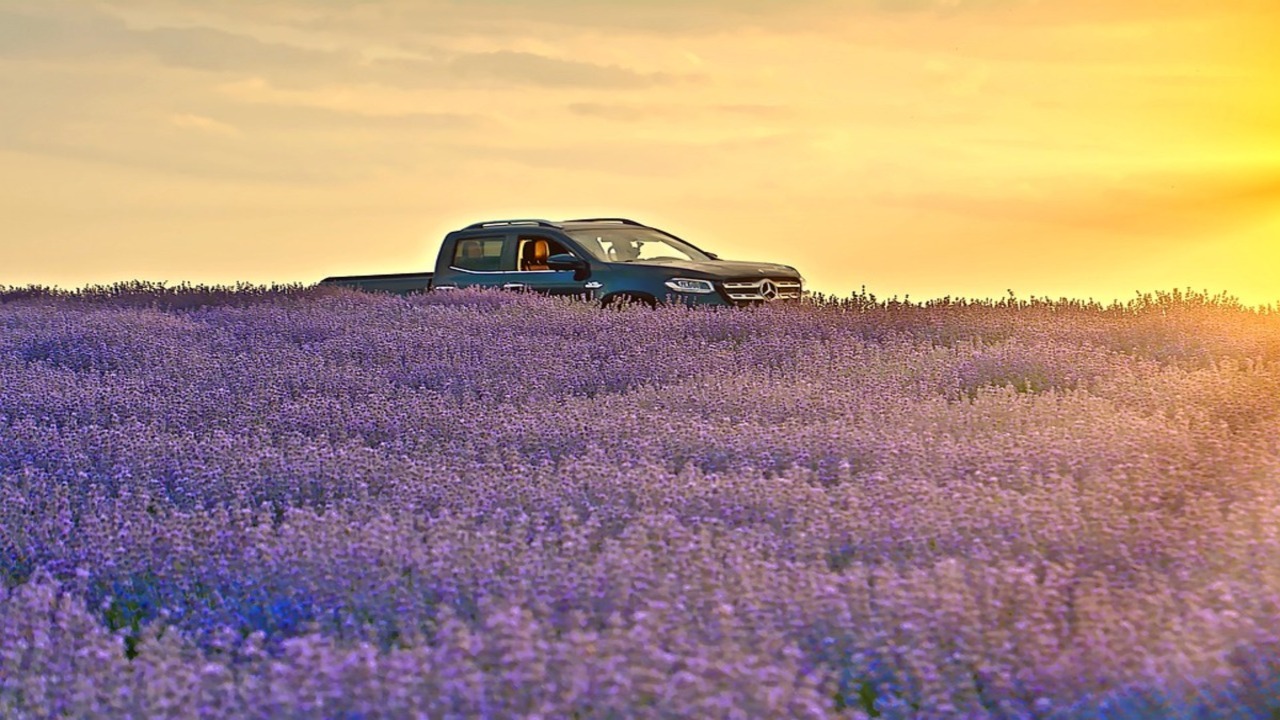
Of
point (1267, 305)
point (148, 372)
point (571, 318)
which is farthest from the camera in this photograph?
point (1267, 305)

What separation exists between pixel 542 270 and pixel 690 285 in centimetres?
192

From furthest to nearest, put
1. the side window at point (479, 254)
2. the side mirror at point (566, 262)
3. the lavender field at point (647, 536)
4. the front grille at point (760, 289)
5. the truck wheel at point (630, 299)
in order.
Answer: the side window at point (479, 254) < the side mirror at point (566, 262) < the front grille at point (760, 289) < the truck wheel at point (630, 299) < the lavender field at point (647, 536)

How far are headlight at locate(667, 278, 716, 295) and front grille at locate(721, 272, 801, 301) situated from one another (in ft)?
0.48

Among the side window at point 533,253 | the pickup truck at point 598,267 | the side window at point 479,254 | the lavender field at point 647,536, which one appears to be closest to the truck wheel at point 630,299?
the pickup truck at point 598,267

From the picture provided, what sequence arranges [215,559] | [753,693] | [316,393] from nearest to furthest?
[753,693]
[215,559]
[316,393]

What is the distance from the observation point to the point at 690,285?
14.3m

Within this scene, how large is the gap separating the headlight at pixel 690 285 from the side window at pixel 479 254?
7.63ft

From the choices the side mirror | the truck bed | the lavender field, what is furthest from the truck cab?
the lavender field

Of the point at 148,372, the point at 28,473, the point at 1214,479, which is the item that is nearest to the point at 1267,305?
the point at 1214,479

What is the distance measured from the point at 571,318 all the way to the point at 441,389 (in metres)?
2.81

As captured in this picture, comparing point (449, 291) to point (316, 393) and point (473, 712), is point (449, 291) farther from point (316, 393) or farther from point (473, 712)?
point (473, 712)

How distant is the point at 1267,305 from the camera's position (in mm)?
12391

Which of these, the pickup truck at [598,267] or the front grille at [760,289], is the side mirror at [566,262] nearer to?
the pickup truck at [598,267]

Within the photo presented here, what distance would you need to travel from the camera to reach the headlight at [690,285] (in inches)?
563
